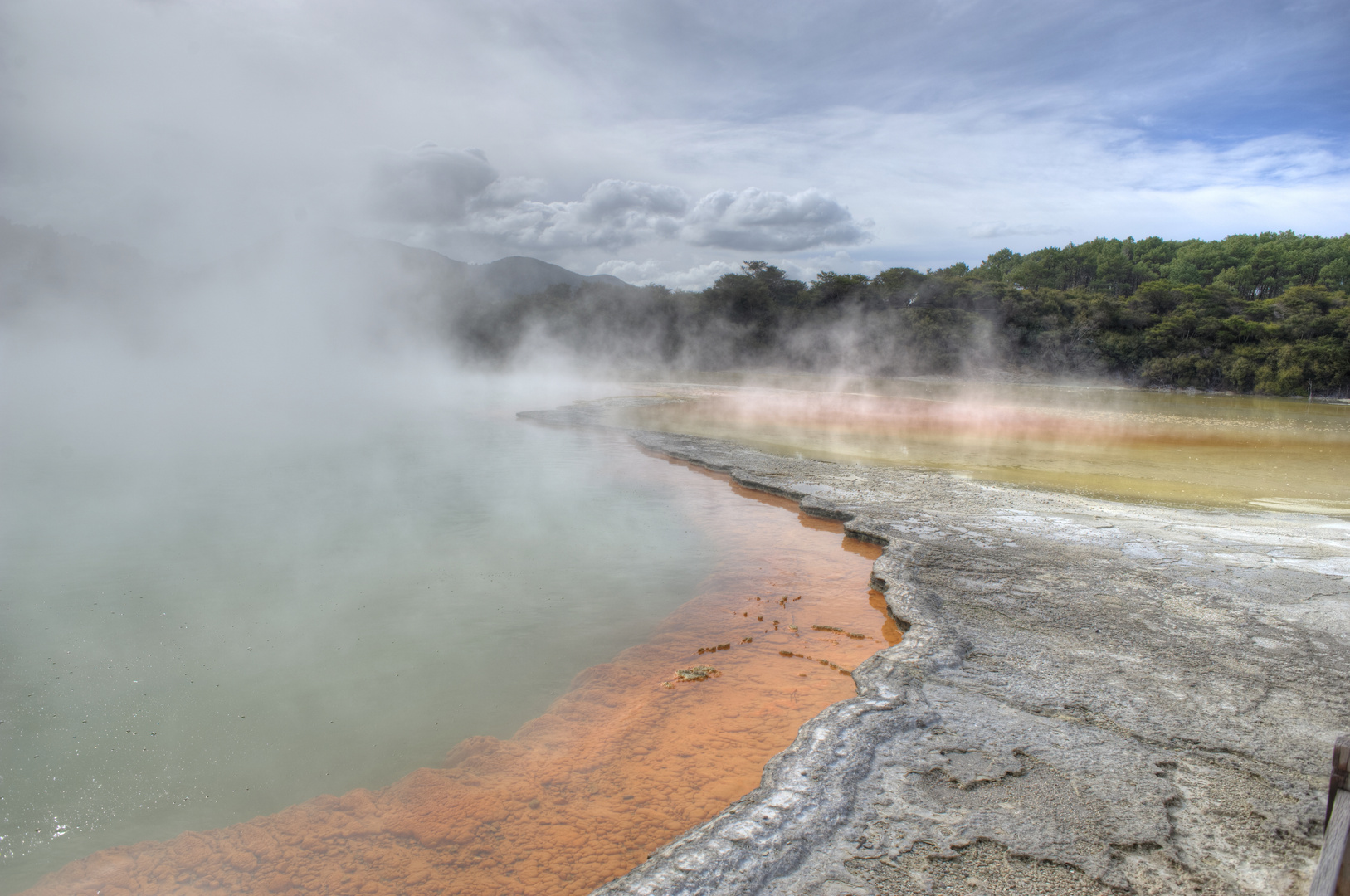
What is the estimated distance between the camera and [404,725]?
284cm

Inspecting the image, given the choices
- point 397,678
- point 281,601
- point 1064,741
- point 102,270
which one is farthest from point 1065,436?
point 102,270

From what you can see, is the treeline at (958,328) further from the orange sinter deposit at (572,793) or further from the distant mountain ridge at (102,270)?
the orange sinter deposit at (572,793)

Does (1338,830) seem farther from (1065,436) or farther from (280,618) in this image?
(1065,436)

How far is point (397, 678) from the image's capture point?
3.19 m

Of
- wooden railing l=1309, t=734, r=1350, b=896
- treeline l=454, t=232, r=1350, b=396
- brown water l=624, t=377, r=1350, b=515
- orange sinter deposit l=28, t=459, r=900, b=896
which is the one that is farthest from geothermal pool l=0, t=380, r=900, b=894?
treeline l=454, t=232, r=1350, b=396

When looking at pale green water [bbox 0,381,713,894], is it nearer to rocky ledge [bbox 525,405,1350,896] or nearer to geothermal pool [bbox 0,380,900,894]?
geothermal pool [bbox 0,380,900,894]

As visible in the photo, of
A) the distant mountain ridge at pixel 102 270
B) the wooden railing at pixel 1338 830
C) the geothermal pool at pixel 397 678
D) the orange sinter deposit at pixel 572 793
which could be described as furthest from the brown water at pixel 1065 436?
the distant mountain ridge at pixel 102 270

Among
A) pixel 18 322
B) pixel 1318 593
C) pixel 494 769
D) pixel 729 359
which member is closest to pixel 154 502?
pixel 494 769

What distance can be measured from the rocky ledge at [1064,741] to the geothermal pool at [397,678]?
1.36ft

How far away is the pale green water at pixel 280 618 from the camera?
8.18ft

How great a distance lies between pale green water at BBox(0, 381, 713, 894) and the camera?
8.18 feet

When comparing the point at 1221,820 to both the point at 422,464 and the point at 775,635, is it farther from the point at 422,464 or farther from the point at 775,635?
the point at 422,464

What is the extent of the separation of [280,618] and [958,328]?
98.0 feet

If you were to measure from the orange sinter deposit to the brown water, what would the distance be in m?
4.91
